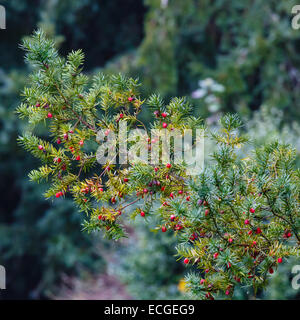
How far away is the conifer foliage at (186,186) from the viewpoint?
812 millimetres

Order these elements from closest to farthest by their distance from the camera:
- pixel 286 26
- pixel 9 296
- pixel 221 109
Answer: pixel 286 26
pixel 221 109
pixel 9 296

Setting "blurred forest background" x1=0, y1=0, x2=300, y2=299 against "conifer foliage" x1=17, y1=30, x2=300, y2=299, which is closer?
"conifer foliage" x1=17, y1=30, x2=300, y2=299

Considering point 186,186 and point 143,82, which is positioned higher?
point 143,82

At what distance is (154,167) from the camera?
0.89 m

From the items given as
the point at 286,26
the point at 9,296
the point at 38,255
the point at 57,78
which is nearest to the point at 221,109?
the point at 286,26

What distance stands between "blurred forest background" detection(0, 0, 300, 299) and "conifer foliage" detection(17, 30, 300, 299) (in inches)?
70.4

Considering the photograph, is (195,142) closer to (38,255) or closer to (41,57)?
(41,57)

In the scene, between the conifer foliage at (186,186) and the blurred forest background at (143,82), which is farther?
the blurred forest background at (143,82)

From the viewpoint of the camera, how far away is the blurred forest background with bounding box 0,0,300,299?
303 cm

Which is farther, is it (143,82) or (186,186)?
(143,82)

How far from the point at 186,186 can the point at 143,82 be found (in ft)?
7.24

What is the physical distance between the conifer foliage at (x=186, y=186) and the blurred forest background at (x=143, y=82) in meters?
1.79

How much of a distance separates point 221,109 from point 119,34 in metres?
1.48

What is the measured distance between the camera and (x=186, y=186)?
0.91 metres
